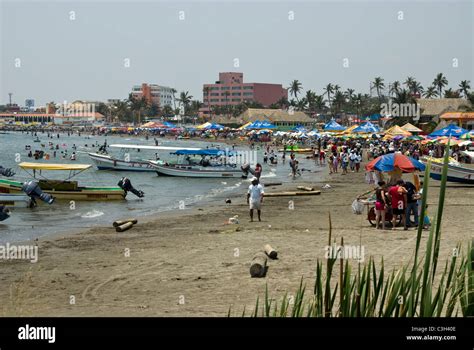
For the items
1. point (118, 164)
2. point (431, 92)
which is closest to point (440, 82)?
point (431, 92)

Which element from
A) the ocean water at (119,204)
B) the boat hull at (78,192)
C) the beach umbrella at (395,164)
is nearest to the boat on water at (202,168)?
the ocean water at (119,204)

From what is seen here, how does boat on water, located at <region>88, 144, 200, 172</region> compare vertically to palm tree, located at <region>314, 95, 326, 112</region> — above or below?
below

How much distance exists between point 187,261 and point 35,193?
16491 mm

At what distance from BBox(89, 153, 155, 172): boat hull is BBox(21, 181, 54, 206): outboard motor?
18903mm

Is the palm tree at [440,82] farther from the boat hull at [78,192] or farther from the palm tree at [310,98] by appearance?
the boat hull at [78,192]

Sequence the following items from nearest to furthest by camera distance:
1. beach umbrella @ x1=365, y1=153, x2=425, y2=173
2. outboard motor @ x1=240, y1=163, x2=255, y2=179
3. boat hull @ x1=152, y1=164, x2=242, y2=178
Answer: beach umbrella @ x1=365, y1=153, x2=425, y2=173 → outboard motor @ x1=240, y1=163, x2=255, y2=179 → boat hull @ x1=152, y1=164, x2=242, y2=178

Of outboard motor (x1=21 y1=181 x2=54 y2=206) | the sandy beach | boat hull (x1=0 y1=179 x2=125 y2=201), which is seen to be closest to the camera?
the sandy beach

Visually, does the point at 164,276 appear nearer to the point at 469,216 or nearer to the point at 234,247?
the point at 234,247

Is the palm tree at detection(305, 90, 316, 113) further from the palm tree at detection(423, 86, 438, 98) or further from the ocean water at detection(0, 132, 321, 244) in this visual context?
the ocean water at detection(0, 132, 321, 244)

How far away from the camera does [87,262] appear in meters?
15.0

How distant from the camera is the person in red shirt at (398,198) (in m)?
15.5

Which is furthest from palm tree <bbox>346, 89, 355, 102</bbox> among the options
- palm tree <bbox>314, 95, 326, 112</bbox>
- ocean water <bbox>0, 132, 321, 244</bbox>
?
ocean water <bbox>0, 132, 321, 244</bbox>

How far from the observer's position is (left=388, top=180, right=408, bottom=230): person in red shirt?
15.5 metres
